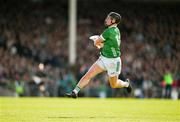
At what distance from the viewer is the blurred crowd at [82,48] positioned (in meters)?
38.0

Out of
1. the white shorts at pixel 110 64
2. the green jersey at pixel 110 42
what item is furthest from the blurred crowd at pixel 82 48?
the green jersey at pixel 110 42

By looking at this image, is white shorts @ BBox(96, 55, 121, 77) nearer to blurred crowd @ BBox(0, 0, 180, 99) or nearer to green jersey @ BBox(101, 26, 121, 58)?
green jersey @ BBox(101, 26, 121, 58)

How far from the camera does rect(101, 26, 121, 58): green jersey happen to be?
17.5 meters

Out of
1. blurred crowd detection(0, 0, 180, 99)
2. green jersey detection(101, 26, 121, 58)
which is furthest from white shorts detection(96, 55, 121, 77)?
blurred crowd detection(0, 0, 180, 99)

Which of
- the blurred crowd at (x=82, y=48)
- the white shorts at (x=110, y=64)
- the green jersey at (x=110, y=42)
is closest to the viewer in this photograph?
the green jersey at (x=110, y=42)

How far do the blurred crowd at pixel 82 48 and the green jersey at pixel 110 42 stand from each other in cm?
1672

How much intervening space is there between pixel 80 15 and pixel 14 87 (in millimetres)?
12007

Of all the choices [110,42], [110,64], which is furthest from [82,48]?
[110,42]

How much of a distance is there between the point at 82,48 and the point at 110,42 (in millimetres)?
26367

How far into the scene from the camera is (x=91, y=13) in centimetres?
4794

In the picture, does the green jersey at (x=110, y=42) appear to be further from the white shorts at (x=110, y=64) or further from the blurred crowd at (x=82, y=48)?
the blurred crowd at (x=82, y=48)

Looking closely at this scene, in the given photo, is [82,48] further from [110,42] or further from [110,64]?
[110,42]

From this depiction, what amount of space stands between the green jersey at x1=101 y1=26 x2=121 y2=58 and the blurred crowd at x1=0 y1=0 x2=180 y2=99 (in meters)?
16.7

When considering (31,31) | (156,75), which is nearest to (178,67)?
(156,75)
